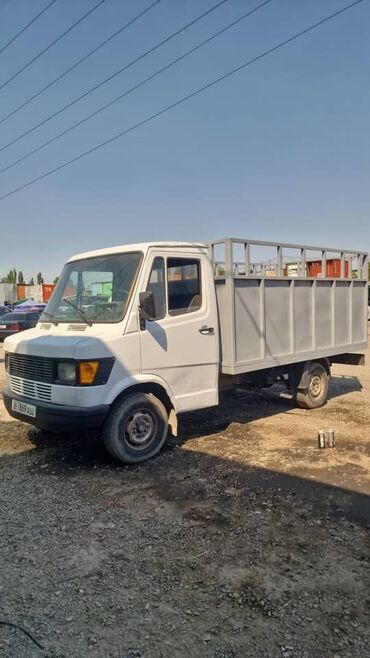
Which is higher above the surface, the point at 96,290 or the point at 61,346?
the point at 96,290

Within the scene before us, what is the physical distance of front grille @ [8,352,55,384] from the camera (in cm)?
509

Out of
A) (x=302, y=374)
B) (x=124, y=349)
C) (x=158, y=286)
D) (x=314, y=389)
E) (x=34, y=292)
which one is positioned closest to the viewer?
(x=124, y=349)

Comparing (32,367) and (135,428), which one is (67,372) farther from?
(135,428)

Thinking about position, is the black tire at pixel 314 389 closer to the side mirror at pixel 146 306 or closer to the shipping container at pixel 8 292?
the side mirror at pixel 146 306

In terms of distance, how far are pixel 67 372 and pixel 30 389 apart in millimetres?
709

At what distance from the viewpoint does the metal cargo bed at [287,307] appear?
6172mm

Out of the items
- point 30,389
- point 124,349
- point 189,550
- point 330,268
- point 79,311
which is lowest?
point 189,550

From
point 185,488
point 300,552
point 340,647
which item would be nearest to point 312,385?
point 185,488

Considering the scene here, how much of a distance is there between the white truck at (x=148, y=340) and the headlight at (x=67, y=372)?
0.01 meters

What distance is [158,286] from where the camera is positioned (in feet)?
18.2

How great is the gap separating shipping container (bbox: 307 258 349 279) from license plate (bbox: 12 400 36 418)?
497 cm

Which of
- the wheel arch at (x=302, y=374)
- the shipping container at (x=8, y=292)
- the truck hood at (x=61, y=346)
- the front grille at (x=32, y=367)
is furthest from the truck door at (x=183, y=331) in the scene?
the shipping container at (x=8, y=292)

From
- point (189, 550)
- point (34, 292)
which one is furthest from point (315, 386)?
point (34, 292)

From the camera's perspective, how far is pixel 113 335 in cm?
508
